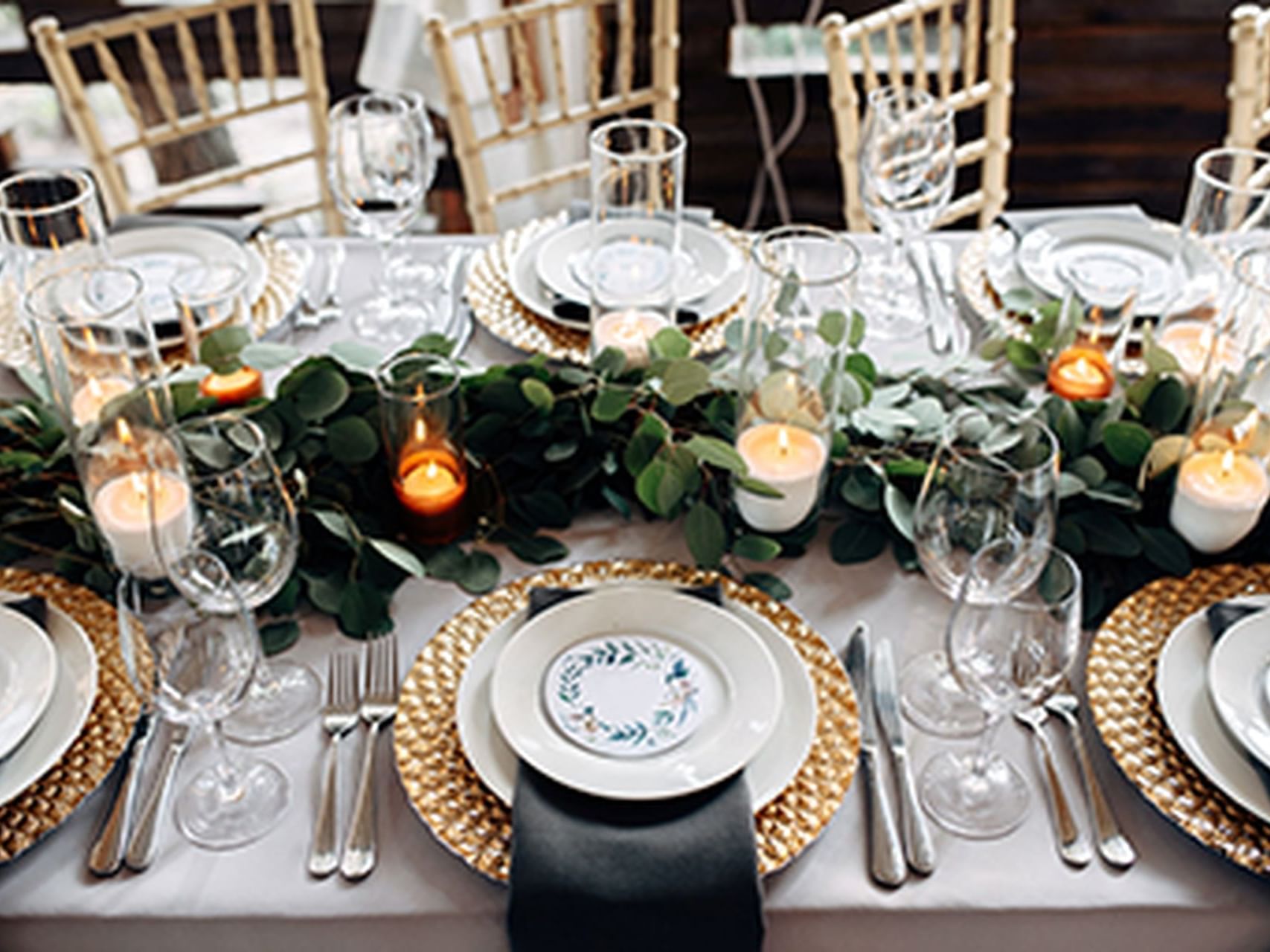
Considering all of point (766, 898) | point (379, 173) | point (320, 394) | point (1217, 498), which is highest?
point (379, 173)

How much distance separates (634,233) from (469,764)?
684 mm

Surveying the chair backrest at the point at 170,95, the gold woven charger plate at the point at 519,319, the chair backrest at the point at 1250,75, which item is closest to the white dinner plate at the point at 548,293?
the gold woven charger plate at the point at 519,319

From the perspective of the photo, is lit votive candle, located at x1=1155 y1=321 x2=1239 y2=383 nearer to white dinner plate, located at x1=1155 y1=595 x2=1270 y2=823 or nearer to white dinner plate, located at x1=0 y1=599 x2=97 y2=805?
white dinner plate, located at x1=1155 y1=595 x2=1270 y2=823

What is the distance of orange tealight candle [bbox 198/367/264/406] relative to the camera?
4.53ft

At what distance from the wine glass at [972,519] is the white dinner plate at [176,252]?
889 mm

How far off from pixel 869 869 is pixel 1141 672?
0.31m

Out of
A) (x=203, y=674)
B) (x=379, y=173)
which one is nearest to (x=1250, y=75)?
(x=379, y=173)

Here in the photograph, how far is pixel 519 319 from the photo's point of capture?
1552mm

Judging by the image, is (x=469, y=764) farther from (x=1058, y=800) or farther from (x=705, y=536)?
(x=1058, y=800)

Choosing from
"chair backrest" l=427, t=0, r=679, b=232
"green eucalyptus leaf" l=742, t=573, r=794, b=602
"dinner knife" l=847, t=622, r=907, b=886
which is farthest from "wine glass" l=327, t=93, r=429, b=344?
"dinner knife" l=847, t=622, r=907, b=886

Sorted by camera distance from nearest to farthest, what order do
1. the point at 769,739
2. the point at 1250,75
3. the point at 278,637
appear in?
the point at 769,739 → the point at 278,637 → the point at 1250,75

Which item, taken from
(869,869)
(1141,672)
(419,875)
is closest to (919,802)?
(869,869)

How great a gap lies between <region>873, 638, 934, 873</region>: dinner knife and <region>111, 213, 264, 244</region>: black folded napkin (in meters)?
1.00

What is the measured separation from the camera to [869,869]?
960mm
